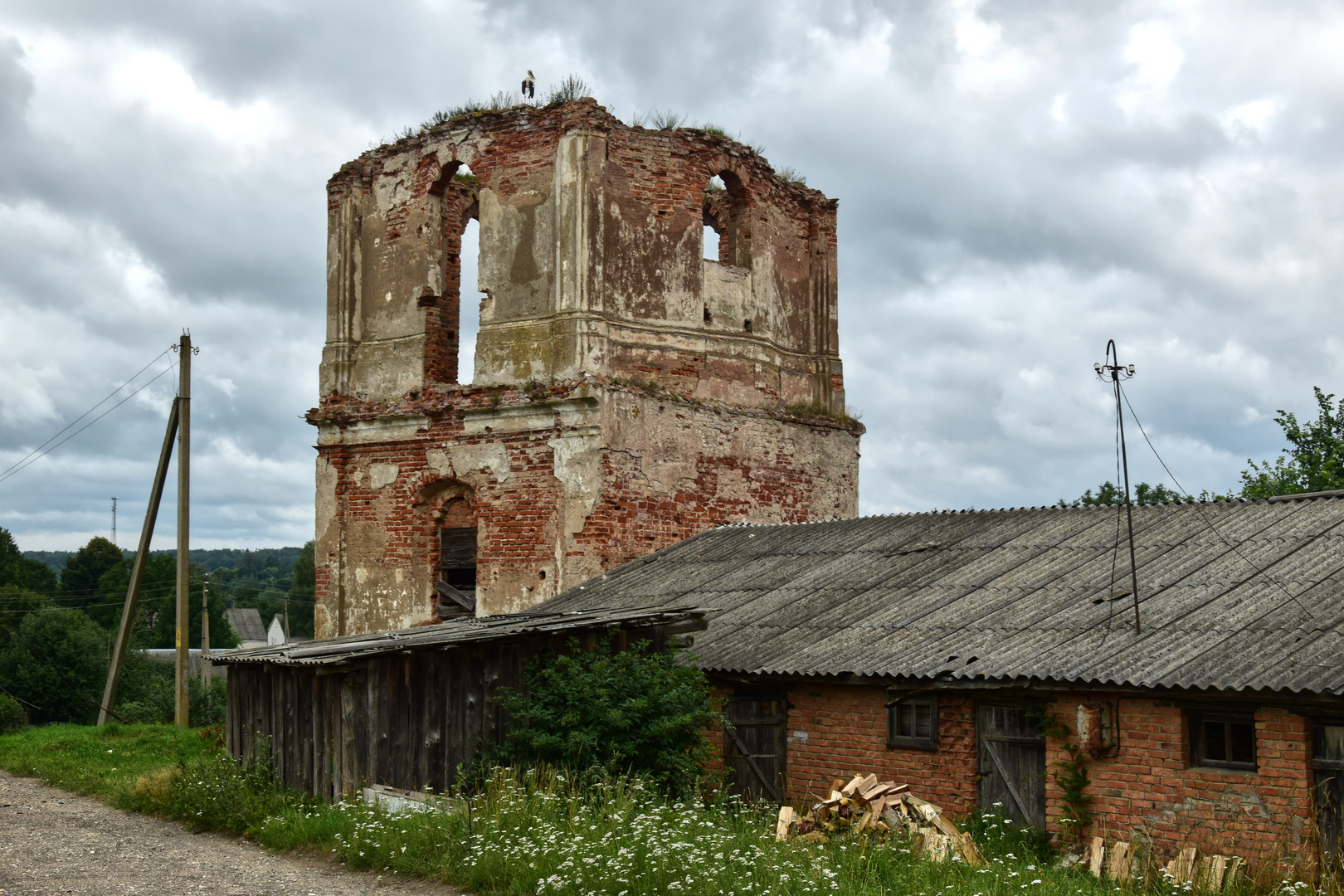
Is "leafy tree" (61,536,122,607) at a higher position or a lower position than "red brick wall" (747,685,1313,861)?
higher

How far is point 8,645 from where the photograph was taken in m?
49.2

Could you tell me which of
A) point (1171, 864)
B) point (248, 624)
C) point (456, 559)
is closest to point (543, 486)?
point (456, 559)

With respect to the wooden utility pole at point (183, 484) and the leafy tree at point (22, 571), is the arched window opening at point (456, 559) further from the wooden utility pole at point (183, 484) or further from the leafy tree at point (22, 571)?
the leafy tree at point (22, 571)

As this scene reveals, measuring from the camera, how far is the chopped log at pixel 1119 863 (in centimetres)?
926

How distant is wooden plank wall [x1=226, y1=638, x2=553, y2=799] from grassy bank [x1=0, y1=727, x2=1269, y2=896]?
1.37ft

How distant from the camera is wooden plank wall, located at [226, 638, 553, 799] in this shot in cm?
1132

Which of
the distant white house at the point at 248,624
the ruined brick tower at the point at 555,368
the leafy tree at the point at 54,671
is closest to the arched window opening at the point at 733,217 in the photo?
the ruined brick tower at the point at 555,368

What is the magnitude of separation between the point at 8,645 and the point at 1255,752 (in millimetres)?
49801

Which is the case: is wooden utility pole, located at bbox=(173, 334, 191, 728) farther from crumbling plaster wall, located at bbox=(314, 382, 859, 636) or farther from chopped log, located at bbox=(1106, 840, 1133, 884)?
chopped log, located at bbox=(1106, 840, 1133, 884)

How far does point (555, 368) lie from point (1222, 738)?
33.6ft

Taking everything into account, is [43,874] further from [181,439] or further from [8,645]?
[8,645]

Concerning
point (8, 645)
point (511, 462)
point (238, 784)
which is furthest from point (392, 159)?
point (8, 645)

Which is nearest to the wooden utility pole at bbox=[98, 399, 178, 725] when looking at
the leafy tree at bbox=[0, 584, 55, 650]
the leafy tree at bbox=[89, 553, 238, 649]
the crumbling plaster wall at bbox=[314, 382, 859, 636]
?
the crumbling plaster wall at bbox=[314, 382, 859, 636]

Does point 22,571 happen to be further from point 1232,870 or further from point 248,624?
point 1232,870
